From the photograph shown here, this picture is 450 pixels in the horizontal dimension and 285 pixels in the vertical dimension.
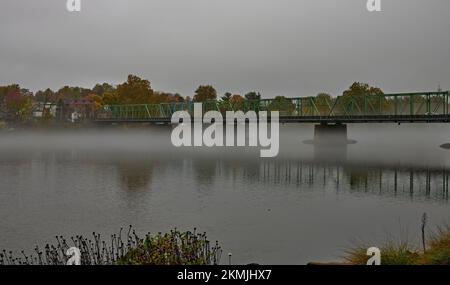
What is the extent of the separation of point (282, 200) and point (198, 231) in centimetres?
944

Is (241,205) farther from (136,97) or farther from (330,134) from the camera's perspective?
(136,97)

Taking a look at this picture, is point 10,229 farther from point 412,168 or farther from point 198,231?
point 412,168

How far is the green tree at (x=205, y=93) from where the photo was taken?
13888 cm

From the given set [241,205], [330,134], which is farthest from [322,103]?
[241,205]

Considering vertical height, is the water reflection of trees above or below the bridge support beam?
below

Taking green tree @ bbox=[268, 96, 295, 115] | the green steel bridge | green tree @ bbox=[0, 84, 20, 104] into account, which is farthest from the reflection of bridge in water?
green tree @ bbox=[0, 84, 20, 104]

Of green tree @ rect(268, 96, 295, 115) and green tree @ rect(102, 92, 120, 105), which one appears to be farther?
green tree @ rect(102, 92, 120, 105)

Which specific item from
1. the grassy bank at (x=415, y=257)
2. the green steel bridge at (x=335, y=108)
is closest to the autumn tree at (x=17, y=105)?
the green steel bridge at (x=335, y=108)

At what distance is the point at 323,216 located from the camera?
889 inches

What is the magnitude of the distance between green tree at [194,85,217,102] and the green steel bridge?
5.89m

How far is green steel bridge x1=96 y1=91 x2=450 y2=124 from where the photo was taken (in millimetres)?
76825

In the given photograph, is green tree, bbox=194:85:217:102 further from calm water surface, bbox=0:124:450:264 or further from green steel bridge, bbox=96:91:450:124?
calm water surface, bbox=0:124:450:264

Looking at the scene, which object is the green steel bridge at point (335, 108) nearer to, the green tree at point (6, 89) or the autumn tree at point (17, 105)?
the autumn tree at point (17, 105)
